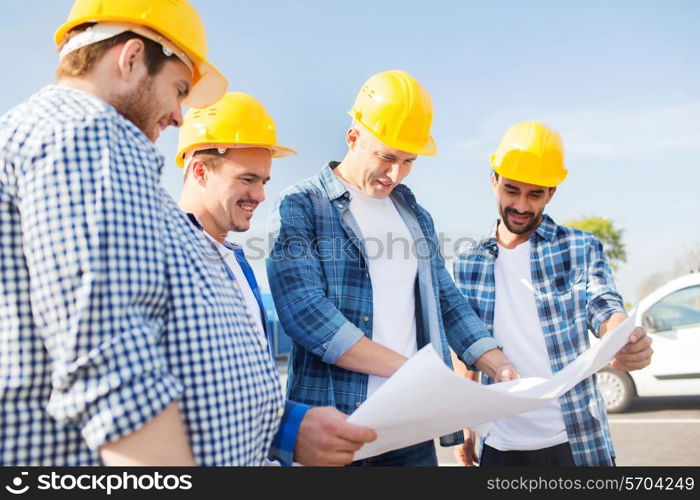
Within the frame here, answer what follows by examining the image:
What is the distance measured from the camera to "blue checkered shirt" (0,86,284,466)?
1115 mm

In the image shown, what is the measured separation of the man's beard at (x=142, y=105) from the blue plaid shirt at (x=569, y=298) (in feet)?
7.45

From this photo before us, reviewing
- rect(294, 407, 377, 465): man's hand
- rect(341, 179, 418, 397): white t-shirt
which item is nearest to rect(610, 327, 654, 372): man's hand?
rect(341, 179, 418, 397): white t-shirt

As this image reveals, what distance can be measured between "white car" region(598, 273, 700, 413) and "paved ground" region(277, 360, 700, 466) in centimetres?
36

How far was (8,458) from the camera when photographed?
120cm

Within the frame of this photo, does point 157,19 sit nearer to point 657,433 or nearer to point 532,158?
point 532,158

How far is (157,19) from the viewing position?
1545mm

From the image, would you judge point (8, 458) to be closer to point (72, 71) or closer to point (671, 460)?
point (72, 71)

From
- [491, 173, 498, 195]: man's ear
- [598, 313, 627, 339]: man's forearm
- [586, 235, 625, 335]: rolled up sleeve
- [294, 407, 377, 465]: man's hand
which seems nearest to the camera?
[294, 407, 377, 465]: man's hand

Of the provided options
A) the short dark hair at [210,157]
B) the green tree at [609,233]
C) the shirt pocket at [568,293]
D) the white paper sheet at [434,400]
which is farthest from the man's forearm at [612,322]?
the green tree at [609,233]

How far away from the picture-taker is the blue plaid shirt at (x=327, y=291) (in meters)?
2.43

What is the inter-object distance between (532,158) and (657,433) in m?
5.26

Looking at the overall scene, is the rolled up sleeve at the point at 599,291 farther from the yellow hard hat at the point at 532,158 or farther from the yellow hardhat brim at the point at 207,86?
the yellow hardhat brim at the point at 207,86

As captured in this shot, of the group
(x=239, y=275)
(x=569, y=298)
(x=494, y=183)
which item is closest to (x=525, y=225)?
(x=494, y=183)

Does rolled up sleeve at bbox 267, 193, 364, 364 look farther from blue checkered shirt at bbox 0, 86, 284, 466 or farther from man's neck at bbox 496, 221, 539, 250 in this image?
man's neck at bbox 496, 221, 539, 250
